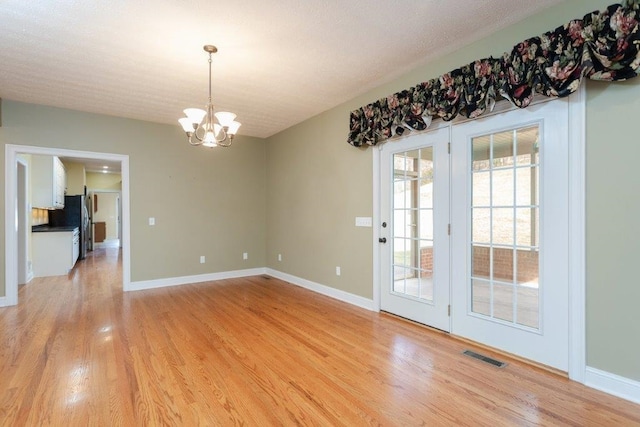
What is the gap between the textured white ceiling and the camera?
2.30 m

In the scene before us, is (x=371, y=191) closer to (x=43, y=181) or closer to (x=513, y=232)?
(x=513, y=232)

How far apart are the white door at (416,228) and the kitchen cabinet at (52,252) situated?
6.12 metres

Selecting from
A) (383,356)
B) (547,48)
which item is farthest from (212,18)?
(383,356)

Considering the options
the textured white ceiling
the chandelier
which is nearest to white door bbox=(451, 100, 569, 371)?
the textured white ceiling

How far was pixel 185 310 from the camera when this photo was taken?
392cm

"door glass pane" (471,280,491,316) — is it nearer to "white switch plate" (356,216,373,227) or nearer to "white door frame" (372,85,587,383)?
"white door frame" (372,85,587,383)

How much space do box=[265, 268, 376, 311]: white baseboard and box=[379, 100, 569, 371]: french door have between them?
1.36 ft

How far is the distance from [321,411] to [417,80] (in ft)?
10.1

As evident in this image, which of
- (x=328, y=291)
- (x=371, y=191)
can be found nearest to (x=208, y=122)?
(x=371, y=191)

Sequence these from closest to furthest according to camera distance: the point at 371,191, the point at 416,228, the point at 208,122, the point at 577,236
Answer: the point at 577,236
the point at 208,122
the point at 416,228
the point at 371,191

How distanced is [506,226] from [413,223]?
0.97 metres

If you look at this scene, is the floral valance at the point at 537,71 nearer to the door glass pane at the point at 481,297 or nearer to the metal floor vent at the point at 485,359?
the door glass pane at the point at 481,297

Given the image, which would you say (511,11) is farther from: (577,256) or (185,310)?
(185,310)

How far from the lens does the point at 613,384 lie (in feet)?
6.78
